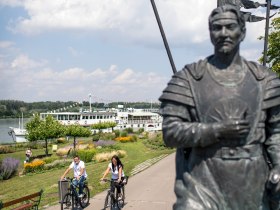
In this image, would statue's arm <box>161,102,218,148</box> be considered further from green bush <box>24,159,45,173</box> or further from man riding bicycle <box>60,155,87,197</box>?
green bush <box>24,159,45,173</box>

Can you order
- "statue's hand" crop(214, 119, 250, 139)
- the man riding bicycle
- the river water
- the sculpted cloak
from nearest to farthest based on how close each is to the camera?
"statue's hand" crop(214, 119, 250, 139) < the sculpted cloak < the man riding bicycle < the river water

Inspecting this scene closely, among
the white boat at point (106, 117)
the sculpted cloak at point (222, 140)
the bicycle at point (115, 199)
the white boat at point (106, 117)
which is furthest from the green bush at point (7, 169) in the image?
the white boat at point (106, 117)

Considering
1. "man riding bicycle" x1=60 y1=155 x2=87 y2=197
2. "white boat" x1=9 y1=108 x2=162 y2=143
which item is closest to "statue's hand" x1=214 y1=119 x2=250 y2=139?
"man riding bicycle" x1=60 y1=155 x2=87 y2=197

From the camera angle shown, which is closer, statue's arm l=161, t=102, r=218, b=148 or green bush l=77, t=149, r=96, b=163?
statue's arm l=161, t=102, r=218, b=148

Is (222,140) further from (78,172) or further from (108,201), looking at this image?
(108,201)

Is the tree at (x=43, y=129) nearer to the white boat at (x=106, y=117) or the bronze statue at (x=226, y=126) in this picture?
the white boat at (x=106, y=117)

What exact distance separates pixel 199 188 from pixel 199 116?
576mm

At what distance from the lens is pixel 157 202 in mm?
13750

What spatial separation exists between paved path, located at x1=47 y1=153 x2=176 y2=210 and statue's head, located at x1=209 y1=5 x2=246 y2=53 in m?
9.79

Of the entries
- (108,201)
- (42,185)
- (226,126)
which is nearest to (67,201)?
(108,201)

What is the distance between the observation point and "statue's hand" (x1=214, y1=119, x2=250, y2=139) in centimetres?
345

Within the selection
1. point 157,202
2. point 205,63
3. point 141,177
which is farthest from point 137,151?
point 205,63

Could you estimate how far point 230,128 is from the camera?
3449 millimetres

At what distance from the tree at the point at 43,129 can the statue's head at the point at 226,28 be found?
34.5 metres
